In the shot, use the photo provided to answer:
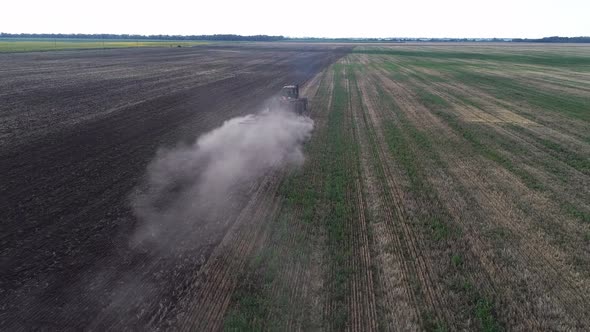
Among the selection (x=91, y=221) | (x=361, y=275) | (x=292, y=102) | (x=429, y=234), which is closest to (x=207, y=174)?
(x=91, y=221)

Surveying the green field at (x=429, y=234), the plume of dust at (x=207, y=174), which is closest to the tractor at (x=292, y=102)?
the plume of dust at (x=207, y=174)

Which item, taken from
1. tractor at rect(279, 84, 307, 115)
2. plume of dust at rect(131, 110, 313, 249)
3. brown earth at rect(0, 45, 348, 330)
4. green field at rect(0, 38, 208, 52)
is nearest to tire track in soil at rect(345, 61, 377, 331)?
brown earth at rect(0, 45, 348, 330)

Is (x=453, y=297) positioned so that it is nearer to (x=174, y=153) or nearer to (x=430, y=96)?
(x=174, y=153)

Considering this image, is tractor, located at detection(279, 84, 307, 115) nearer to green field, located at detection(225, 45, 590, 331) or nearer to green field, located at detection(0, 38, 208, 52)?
green field, located at detection(225, 45, 590, 331)

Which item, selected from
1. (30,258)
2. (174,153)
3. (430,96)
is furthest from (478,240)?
(430,96)

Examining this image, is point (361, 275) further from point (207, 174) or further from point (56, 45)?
point (56, 45)

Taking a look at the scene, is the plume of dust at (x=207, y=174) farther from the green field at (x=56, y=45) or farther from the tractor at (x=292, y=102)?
the green field at (x=56, y=45)
